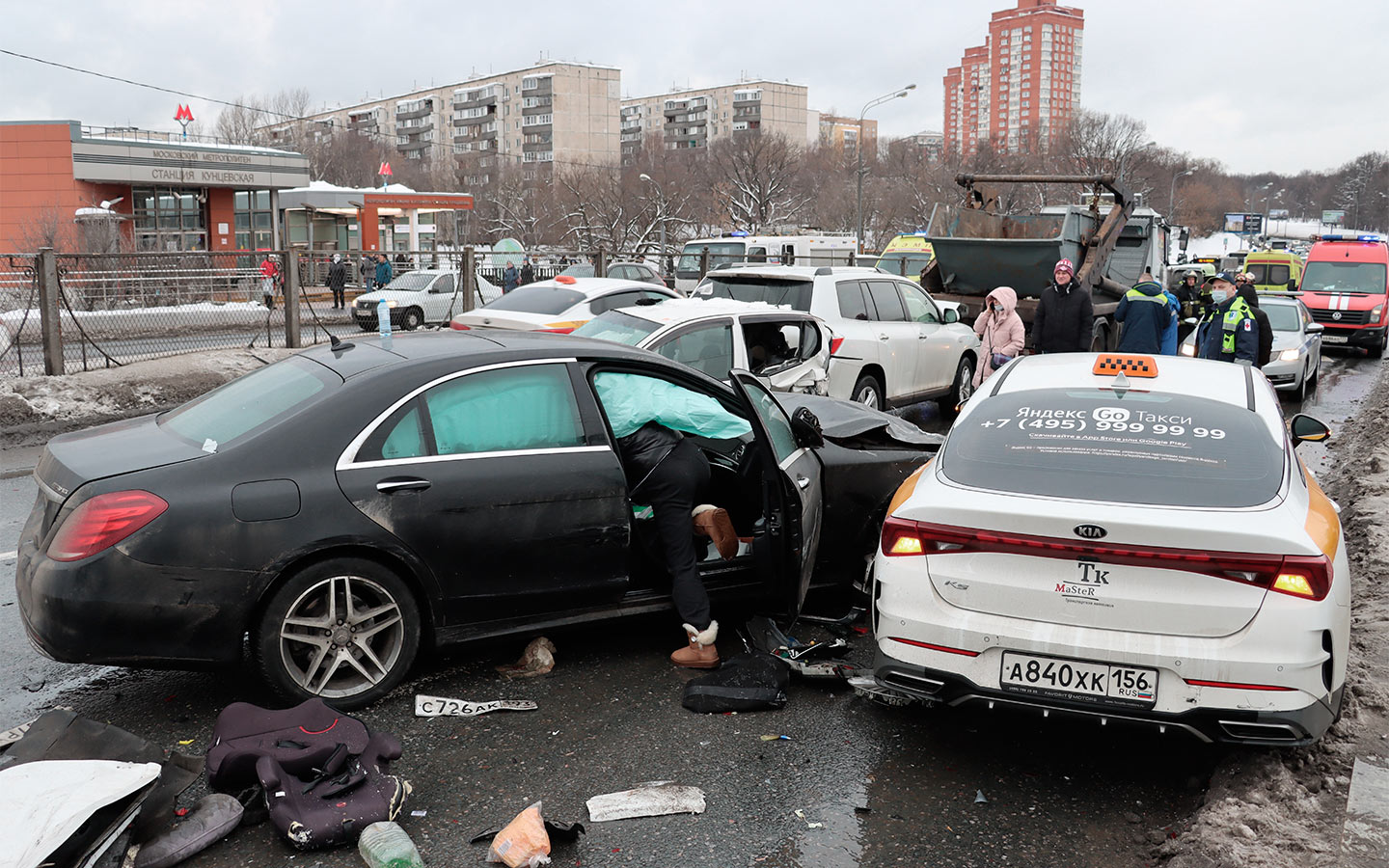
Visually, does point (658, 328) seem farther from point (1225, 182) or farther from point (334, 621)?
point (1225, 182)

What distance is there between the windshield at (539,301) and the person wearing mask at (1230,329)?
6.75m

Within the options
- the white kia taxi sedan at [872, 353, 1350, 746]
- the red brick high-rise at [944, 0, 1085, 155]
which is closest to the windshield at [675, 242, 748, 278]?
the white kia taxi sedan at [872, 353, 1350, 746]

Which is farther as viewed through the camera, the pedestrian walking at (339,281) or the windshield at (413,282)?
the windshield at (413,282)

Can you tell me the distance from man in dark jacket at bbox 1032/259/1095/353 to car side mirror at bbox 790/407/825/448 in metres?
5.51

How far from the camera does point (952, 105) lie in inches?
6516

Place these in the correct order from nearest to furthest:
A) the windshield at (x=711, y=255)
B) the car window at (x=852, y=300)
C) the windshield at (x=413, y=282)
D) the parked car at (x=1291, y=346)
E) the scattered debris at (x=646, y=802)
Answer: the scattered debris at (x=646, y=802) < the car window at (x=852, y=300) < the parked car at (x=1291, y=346) < the windshield at (x=413, y=282) < the windshield at (x=711, y=255)

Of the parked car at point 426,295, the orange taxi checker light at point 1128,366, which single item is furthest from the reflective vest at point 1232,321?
the parked car at point 426,295

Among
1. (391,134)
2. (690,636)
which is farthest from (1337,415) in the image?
(391,134)

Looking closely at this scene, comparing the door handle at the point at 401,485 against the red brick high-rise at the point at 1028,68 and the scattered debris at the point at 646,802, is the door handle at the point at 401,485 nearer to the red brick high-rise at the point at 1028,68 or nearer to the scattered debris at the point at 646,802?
the scattered debris at the point at 646,802

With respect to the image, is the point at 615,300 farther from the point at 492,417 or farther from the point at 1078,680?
the point at 1078,680

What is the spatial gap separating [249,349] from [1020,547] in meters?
15.6

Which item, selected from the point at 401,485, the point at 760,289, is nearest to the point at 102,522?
the point at 401,485

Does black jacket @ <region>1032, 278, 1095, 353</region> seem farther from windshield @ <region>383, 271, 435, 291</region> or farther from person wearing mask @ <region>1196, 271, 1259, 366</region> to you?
windshield @ <region>383, 271, 435, 291</region>

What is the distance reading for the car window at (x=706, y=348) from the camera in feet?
29.9
